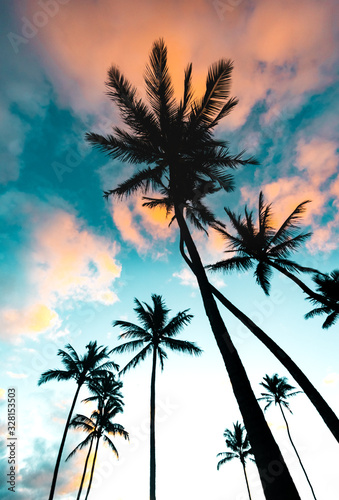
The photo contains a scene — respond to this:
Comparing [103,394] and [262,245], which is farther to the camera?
[103,394]

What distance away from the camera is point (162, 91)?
7680 millimetres

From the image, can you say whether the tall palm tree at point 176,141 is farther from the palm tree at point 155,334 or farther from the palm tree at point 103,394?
the palm tree at point 103,394

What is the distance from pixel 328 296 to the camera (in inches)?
592

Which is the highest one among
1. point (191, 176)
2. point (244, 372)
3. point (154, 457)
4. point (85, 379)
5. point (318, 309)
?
point (318, 309)

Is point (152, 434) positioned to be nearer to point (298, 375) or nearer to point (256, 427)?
point (298, 375)

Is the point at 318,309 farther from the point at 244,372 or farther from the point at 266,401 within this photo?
the point at 244,372

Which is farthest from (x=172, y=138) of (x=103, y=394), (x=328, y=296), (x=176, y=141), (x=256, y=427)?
(x=103, y=394)

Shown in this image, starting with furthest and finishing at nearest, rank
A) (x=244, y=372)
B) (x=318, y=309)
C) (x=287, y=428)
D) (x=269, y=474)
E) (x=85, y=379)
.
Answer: (x=287, y=428) < (x=318, y=309) < (x=85, y=379) < (x=244, y=372) < (x=269, y=474)

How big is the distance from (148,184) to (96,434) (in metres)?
23.6

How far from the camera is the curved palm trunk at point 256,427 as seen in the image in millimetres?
3098

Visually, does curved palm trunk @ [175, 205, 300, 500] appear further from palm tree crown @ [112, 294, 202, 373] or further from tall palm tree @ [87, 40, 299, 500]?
palm tree crown @ [112, 294, 202, 373]

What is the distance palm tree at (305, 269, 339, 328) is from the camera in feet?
31.1

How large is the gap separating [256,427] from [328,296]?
14.5m

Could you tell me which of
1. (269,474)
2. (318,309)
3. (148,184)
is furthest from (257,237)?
(318,309)
